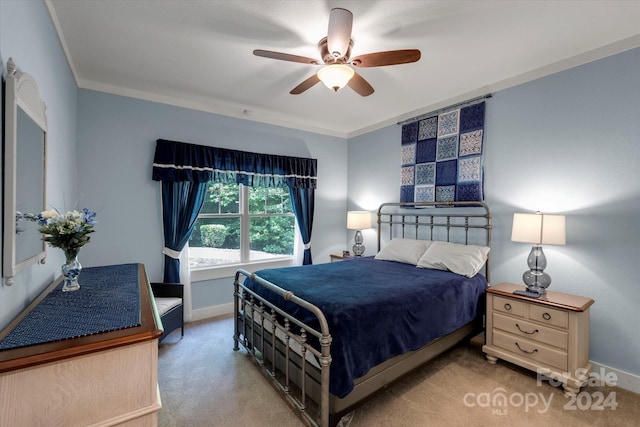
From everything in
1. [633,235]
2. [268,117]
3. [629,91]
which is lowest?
[633,235]

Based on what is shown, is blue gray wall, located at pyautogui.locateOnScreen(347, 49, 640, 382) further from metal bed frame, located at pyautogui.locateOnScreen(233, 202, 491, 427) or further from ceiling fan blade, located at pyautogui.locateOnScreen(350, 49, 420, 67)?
ceiling fan blade, located at pyautogui.locateOnScreen(350, 49, 420, 67)

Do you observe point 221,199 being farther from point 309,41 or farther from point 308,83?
point 309,41

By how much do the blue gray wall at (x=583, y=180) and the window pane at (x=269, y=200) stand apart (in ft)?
8.89

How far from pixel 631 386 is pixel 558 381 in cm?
53

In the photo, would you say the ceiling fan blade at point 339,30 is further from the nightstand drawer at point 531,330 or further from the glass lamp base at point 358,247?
the glass lamp base at point 358,247

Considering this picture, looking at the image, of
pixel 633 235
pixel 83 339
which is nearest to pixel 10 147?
pixel 83 339

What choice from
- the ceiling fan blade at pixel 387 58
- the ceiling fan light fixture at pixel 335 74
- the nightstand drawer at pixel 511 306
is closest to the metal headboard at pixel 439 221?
the nightstand drawer at pixel 511 306

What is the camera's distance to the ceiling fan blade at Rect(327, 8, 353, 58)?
1.66 m

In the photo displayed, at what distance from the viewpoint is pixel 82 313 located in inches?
50.9

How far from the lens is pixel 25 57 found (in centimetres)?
142

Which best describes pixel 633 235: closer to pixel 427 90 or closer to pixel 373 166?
pixel 427 90

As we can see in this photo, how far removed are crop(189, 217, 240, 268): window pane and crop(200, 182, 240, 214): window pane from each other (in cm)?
13

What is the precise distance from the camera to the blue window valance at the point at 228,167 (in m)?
3.29

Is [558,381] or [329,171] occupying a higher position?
[329,171]
